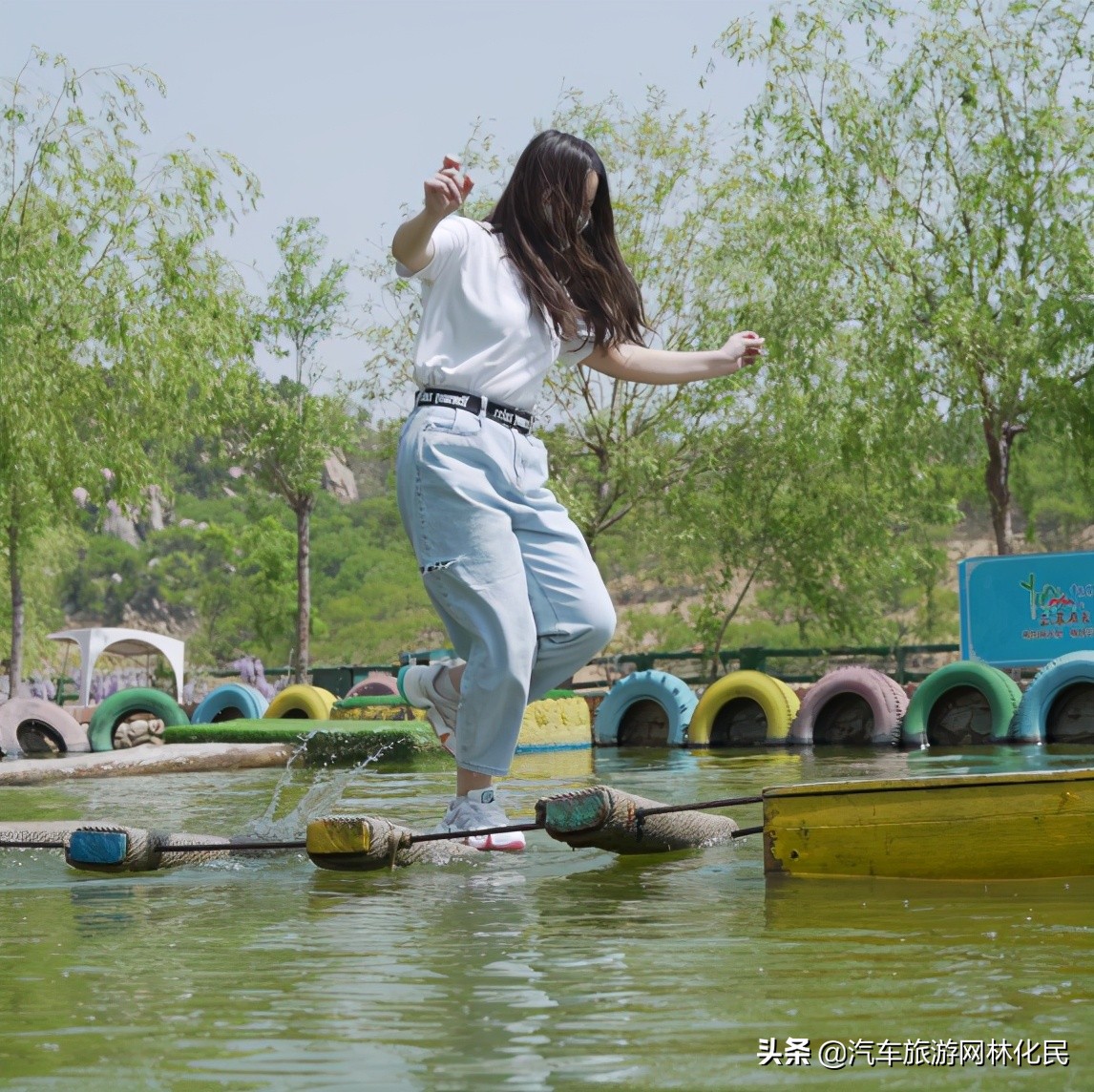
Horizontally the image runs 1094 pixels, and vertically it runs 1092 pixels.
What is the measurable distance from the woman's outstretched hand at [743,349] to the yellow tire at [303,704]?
923 cm

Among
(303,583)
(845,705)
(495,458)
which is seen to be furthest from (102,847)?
(303,583)

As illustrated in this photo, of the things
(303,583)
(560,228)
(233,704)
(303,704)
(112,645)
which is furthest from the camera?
(303,583)

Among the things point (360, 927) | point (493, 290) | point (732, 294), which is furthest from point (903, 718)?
point (732, 294)

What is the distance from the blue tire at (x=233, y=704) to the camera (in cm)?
1430

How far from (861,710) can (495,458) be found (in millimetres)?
7805

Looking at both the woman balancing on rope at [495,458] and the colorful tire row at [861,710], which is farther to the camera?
the colorful tire row at [861,710]

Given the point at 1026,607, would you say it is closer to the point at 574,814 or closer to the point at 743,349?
the point at 743,349

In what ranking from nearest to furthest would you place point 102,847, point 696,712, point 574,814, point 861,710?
point 574,814 → point 102,847 → point 861,710 → point 696,712

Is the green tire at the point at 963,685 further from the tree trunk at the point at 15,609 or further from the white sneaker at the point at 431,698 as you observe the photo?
the tree trunk at the point at 15,609

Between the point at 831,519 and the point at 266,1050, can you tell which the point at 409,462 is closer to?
the point at 266,1050

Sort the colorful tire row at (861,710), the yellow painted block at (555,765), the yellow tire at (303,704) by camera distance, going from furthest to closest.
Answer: the yellow tire at (303,704) → the colorful tire row at (861,710) → the yellow painted block at (555,765)

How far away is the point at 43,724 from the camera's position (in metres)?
13.7

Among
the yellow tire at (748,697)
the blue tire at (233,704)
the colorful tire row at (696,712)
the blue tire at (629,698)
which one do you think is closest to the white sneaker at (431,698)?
the colorful tire row at (696,712)

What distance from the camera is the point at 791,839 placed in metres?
3.48
